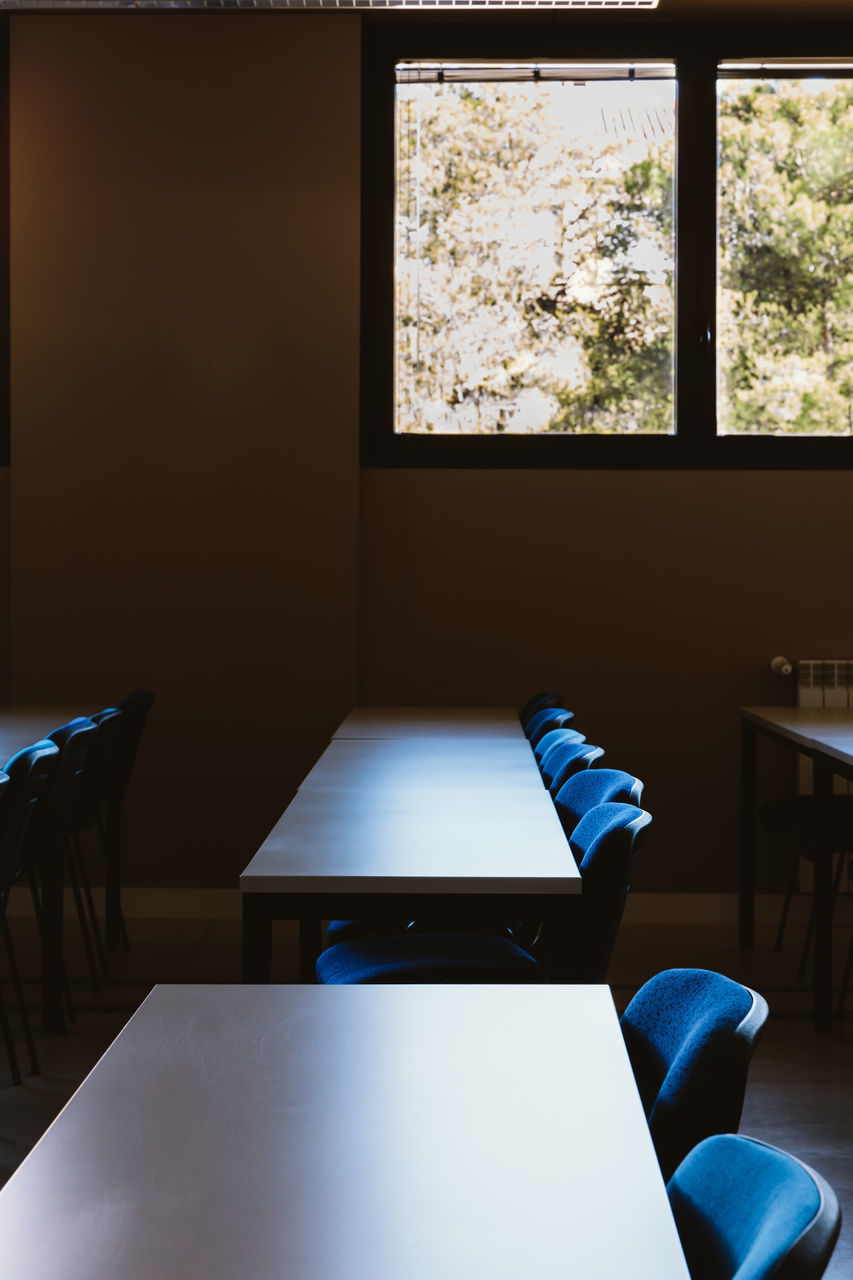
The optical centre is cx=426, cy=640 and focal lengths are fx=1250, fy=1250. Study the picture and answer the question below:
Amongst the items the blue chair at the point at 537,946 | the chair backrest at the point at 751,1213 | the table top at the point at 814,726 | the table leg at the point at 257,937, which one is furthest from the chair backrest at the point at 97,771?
the chair backrest at the point at 751,1213

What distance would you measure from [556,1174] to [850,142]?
5.08m

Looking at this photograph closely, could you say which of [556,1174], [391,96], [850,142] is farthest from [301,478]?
[556,1174]

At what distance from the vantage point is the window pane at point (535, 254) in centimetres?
520

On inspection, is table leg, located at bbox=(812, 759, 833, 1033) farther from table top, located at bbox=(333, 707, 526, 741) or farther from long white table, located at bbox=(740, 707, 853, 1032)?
table top, located at bbox=(333, 707, 526, 741)

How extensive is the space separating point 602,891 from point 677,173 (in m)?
3.87

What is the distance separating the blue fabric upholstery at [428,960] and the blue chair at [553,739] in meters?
0.75

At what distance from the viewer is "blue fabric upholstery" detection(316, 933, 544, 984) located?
2.49 meters

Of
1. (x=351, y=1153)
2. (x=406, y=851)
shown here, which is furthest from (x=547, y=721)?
(x=351, y=1153)

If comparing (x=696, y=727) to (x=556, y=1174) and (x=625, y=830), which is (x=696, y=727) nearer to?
(x=625, y=830)

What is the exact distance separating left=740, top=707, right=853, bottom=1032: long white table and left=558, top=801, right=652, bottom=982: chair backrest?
142cm

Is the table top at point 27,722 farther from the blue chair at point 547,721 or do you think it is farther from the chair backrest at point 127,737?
the blue chair at point 547,721

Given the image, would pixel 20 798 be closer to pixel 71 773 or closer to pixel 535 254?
pixel 71 773

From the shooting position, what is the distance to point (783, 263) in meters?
5.17

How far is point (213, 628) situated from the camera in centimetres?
513
